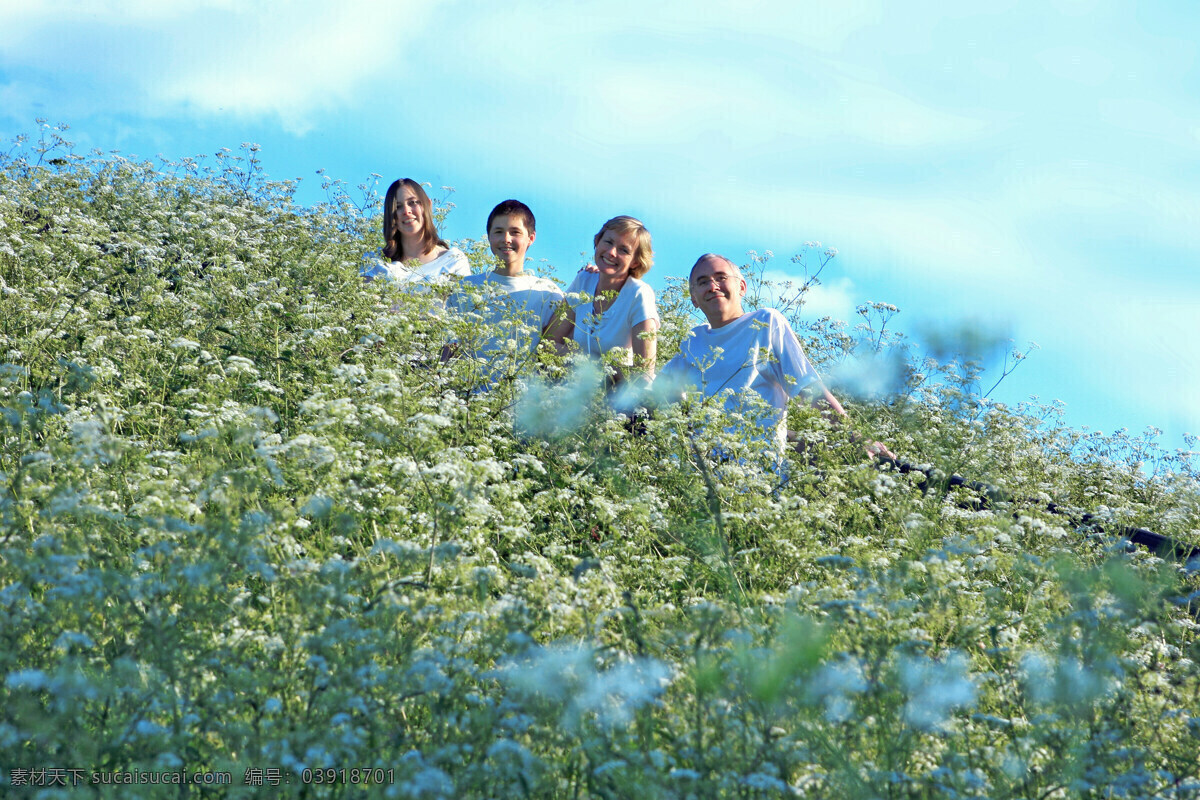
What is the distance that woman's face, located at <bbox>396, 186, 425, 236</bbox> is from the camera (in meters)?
8.51

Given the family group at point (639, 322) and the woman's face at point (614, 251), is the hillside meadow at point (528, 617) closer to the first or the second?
the family group at point (639, 322)

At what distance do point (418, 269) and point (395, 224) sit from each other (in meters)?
0.64

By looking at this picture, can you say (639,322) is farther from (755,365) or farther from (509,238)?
(509,238)

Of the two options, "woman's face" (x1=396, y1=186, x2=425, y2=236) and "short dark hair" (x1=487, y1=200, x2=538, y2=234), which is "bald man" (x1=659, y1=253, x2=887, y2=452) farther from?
"woman's face" (x1=396, y1=186, x2=425, y2=236)

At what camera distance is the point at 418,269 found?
8273 millimetres

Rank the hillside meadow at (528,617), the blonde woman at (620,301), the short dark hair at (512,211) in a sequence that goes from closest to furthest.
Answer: the hillside meadow at (528,617) → the blonde woman at (620,301) → the short dark hair at (512,211)

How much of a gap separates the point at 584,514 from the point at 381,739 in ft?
8.21

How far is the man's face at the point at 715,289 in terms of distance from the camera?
6.55 metres

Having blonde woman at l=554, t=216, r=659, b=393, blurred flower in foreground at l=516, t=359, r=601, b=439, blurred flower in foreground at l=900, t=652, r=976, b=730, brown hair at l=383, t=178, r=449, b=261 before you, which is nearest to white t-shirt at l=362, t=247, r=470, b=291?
brown hair at l=383, t=178, r=449, b=261

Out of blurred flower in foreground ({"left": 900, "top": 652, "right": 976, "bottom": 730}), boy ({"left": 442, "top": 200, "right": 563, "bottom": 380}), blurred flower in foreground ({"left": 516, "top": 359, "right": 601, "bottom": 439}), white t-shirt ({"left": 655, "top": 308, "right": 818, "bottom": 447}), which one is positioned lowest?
blurred flower in foreground ({"left": 900, "top": 652, "right": 976, "bottom": 730})

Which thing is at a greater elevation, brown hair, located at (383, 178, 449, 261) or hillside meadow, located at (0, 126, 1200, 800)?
brown hair, located at (383, 178, 449, 261)

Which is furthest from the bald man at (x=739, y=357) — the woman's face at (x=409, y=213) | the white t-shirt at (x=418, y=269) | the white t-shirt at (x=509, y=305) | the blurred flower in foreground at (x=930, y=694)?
the blurred flower in foreground at (x=930, y=694)

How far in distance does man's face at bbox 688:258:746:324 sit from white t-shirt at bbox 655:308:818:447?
114 millimetres

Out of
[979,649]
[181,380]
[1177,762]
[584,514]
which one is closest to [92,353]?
[181,380]
